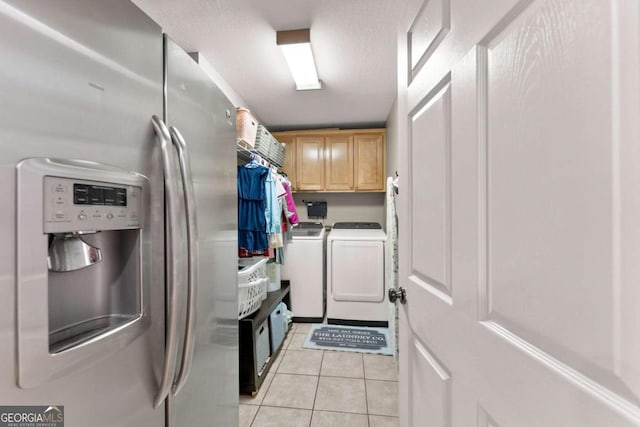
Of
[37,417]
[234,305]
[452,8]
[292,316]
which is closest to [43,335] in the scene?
[37,417]

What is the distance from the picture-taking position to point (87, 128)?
0.50 metres

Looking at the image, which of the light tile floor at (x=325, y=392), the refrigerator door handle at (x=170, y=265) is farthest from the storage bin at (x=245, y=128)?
the light tile floor at (x=325, y=392)

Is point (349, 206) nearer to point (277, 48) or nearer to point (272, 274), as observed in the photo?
point (272, 274)

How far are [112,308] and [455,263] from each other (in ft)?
2.72

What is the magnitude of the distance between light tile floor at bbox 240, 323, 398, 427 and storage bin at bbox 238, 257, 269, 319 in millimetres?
569

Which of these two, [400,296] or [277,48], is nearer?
[400,296]

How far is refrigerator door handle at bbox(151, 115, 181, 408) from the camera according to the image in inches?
24.9

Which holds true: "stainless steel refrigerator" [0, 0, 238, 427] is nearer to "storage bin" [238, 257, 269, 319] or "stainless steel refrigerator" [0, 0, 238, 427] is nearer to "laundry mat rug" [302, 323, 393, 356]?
"storage bin" [238, 257, 269, 319]

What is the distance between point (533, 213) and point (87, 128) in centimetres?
84

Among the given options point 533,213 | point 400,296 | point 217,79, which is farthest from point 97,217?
point 217,79

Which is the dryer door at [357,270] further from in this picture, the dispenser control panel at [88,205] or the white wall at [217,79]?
the dispenser control panel at [88,205]

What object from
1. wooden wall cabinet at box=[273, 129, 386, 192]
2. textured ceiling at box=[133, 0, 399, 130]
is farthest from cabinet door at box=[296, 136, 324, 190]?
textured ceiling at box=[133, 0, 399, 130]

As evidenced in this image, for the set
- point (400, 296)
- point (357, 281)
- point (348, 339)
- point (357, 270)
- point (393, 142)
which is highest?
point (393, 142)

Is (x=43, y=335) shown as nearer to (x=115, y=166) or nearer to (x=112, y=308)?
(x=112, y=308)
